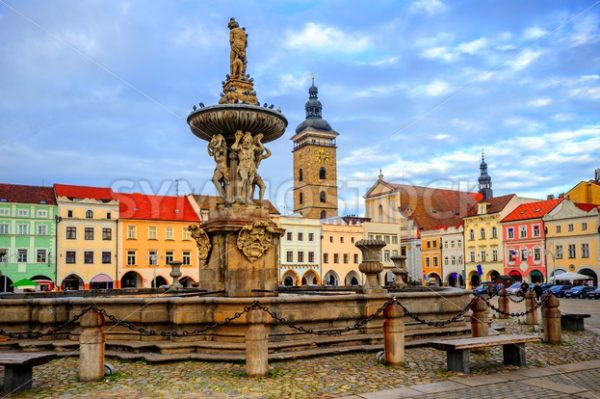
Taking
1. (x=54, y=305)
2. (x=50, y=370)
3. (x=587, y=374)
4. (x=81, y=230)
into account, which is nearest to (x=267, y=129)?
(x=54, y=305)

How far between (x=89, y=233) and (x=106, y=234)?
150cm

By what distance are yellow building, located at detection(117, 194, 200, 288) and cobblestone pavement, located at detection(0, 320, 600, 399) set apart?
44213 mm

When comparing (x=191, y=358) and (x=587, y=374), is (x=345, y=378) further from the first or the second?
(x=587, y=374)

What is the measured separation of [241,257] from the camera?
13.0m

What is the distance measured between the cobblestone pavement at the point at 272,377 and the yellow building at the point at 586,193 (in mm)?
55568

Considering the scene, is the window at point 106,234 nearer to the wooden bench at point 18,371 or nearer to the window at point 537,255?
the window at point 537,255

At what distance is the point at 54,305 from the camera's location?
10.1m

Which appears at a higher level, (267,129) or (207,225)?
(267,129)

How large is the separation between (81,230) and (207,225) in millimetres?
41138

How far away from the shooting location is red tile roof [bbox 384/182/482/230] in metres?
80.9

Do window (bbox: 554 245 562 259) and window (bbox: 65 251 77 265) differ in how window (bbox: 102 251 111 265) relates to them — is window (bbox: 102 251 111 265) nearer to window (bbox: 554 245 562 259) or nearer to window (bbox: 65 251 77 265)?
window (bbox: 65 251 77 265)

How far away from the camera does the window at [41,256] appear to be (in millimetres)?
48713

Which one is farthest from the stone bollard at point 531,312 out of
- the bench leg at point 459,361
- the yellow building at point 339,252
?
the yellow building at point 339,252

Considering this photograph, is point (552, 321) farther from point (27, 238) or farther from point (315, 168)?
point (315, 168)
